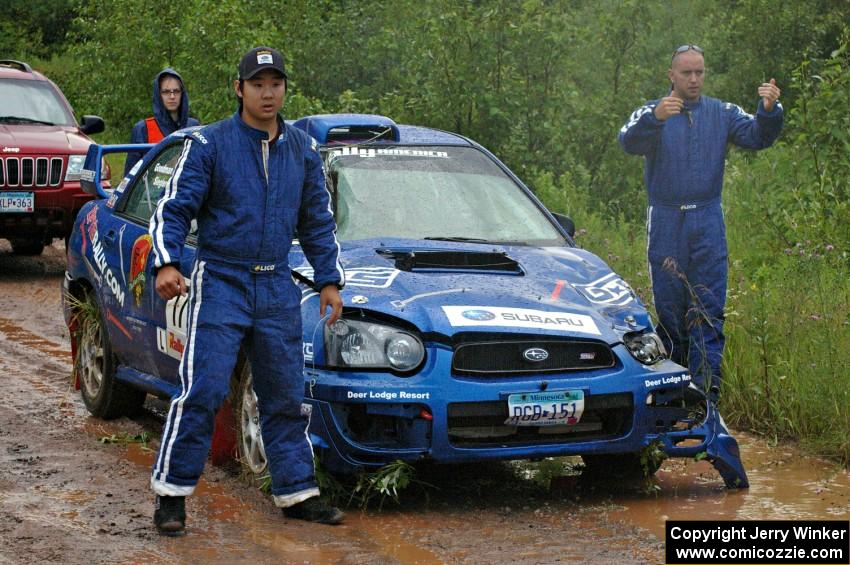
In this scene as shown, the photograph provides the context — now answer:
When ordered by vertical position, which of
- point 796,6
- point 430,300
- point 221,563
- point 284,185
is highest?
point 796,6

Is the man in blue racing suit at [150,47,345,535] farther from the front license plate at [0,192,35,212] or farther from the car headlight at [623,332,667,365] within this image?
the front license plate at [0,192,35,212]

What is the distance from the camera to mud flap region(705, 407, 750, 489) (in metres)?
6.65

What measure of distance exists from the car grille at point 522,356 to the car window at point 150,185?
235 cm

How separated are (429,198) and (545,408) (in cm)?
171

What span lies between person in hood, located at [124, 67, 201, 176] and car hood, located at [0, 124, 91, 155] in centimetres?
291

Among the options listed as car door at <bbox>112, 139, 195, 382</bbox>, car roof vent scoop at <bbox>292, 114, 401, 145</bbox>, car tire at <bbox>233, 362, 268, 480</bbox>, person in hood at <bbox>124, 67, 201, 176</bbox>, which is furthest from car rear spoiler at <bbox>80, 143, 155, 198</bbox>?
car tire at <bbox>233, 362, 268, 480</bbox>

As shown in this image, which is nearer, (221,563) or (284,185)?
(221,563)

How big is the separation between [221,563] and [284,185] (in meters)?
1.49

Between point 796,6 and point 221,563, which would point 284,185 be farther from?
point 796,6

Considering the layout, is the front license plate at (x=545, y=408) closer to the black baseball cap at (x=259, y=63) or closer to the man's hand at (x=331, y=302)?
the man's hand at (x=331, y=302)

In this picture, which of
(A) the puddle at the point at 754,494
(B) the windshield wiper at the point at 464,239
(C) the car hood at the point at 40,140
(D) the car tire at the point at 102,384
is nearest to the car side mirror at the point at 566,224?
(B) the windshield wiper at the point at 464,239

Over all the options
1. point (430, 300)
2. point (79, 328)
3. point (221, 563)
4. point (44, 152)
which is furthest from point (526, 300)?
point (44, 152)

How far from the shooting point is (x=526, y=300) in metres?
6.40

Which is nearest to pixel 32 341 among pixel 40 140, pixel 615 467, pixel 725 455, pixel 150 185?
pixel 150 185
